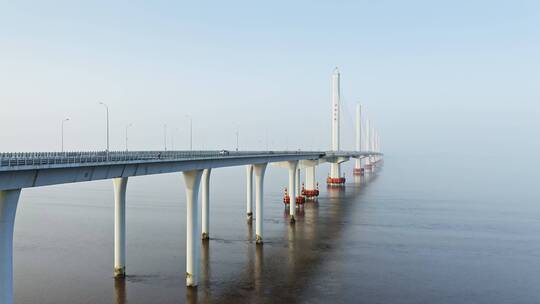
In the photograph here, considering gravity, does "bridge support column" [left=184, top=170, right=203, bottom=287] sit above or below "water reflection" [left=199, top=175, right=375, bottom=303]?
above

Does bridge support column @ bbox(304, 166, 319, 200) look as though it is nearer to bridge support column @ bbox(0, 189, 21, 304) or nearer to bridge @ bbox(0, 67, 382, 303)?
bridge @ bbox(0, 67, 382, 303)

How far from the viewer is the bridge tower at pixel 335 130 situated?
5517 inches

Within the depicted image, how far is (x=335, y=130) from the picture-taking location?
14288 centimetres

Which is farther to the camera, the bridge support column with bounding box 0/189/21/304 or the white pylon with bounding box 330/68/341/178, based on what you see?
the white pylon with bounding box 330/68/341/178

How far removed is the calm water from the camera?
35.8m

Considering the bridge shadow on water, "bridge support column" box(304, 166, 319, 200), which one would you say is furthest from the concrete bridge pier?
the bridge shadow on water

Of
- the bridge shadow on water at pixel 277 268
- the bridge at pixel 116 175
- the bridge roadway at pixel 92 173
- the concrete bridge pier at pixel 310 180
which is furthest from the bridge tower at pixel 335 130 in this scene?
the bridge roadway at pixel 92 173

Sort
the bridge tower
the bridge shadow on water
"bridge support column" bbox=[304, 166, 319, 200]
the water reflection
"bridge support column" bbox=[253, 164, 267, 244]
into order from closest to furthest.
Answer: the bridge shadow on water → the water reflection → "bridge support column" bbox=[253, 164, 267, 244] → "bridge support column" bbox=[304, 166, 319, 200] → the bridge tower

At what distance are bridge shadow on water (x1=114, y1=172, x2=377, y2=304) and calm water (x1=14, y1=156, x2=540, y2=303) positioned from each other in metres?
0.12

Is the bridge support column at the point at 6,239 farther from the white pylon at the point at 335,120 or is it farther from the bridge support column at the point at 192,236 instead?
the white pylon at the point at 335,120

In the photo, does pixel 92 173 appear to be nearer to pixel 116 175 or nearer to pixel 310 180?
pixel 116 175

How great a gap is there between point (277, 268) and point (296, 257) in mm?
5127

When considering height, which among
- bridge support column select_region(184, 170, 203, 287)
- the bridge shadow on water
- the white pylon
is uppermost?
the white pylon

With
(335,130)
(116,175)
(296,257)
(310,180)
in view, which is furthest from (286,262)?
(335,130)
